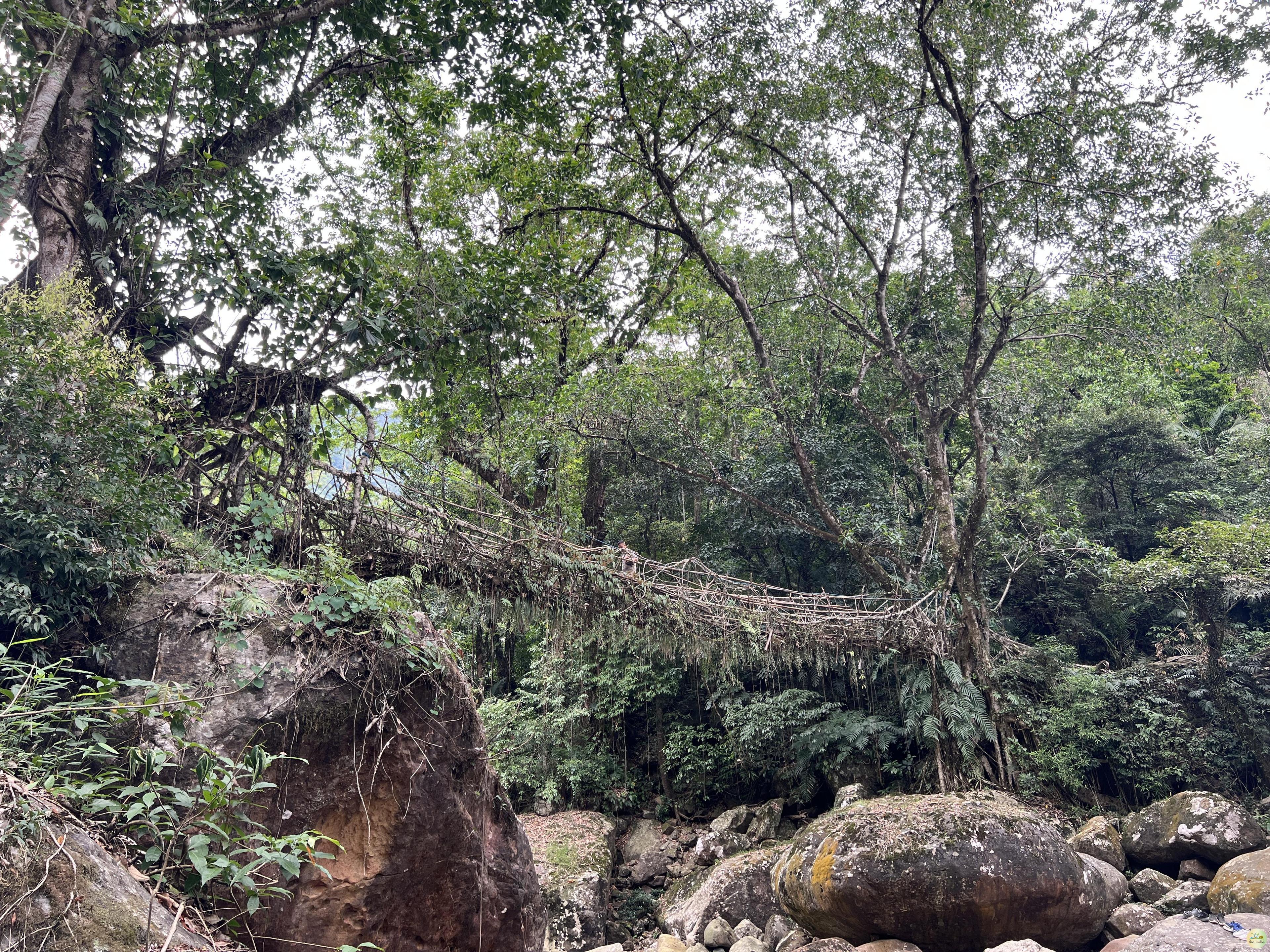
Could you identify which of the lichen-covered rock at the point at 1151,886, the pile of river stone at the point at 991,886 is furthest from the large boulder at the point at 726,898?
the lichen-covered rock at the point at 1151,886

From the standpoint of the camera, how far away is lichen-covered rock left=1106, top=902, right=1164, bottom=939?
626cm

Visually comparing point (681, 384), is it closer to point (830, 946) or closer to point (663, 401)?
point (663, 401)

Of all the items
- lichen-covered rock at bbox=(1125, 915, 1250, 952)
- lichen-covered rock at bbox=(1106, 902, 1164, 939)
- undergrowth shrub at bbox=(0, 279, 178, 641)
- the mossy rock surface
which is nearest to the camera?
undergrowth shrub at bbox=(0, 279, 178, 641)

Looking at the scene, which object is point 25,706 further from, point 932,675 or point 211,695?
point 932,675

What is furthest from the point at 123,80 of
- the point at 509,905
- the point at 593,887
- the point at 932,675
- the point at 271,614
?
the point at 932,675

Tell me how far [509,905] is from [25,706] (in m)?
3.30

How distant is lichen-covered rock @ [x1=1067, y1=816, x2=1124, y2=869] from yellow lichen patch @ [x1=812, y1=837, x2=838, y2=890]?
9.51ft

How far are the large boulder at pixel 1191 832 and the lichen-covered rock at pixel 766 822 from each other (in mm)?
3821

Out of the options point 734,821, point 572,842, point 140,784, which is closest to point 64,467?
point 140,784

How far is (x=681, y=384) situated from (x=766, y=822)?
5862mm

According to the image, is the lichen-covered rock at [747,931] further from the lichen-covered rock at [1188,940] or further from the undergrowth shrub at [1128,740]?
the undergrowth shrub at [1128,740]

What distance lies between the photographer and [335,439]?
5.24 metres

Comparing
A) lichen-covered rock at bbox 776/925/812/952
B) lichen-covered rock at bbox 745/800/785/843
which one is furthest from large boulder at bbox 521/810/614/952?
lichen-covered rock at bbox 776/925/812/952

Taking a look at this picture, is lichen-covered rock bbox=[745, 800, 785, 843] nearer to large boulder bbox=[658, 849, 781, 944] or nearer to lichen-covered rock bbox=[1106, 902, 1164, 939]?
large boulder bbox=[658, 849, 781, 944]
